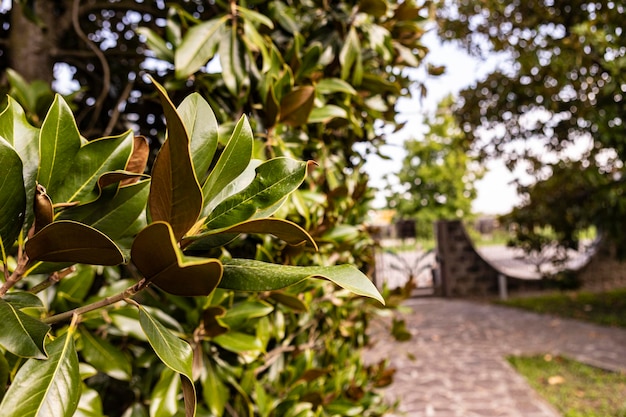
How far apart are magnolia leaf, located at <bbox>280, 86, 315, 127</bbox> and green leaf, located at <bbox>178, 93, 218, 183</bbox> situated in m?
0.49

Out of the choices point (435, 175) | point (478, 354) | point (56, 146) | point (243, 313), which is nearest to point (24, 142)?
point (56, 146)

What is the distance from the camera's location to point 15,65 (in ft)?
4.94

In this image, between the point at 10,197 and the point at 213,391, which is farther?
the point at 213,391

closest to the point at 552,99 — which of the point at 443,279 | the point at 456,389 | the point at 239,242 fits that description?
the point at 456,389

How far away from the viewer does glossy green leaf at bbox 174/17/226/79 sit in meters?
1.00

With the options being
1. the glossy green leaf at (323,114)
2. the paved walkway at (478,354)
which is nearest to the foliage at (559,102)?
the paved walkway at (478,354)

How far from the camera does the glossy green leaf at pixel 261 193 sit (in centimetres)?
51

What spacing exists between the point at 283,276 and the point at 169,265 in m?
0.11

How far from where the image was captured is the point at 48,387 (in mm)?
448

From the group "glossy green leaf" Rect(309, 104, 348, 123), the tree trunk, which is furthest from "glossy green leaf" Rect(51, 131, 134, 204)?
the tree trunk

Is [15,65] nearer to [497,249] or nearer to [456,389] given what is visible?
[456,389]

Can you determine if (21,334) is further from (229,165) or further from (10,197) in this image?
(229,165)

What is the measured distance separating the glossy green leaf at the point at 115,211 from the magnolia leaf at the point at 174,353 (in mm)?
129

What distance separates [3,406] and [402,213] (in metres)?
14.1
